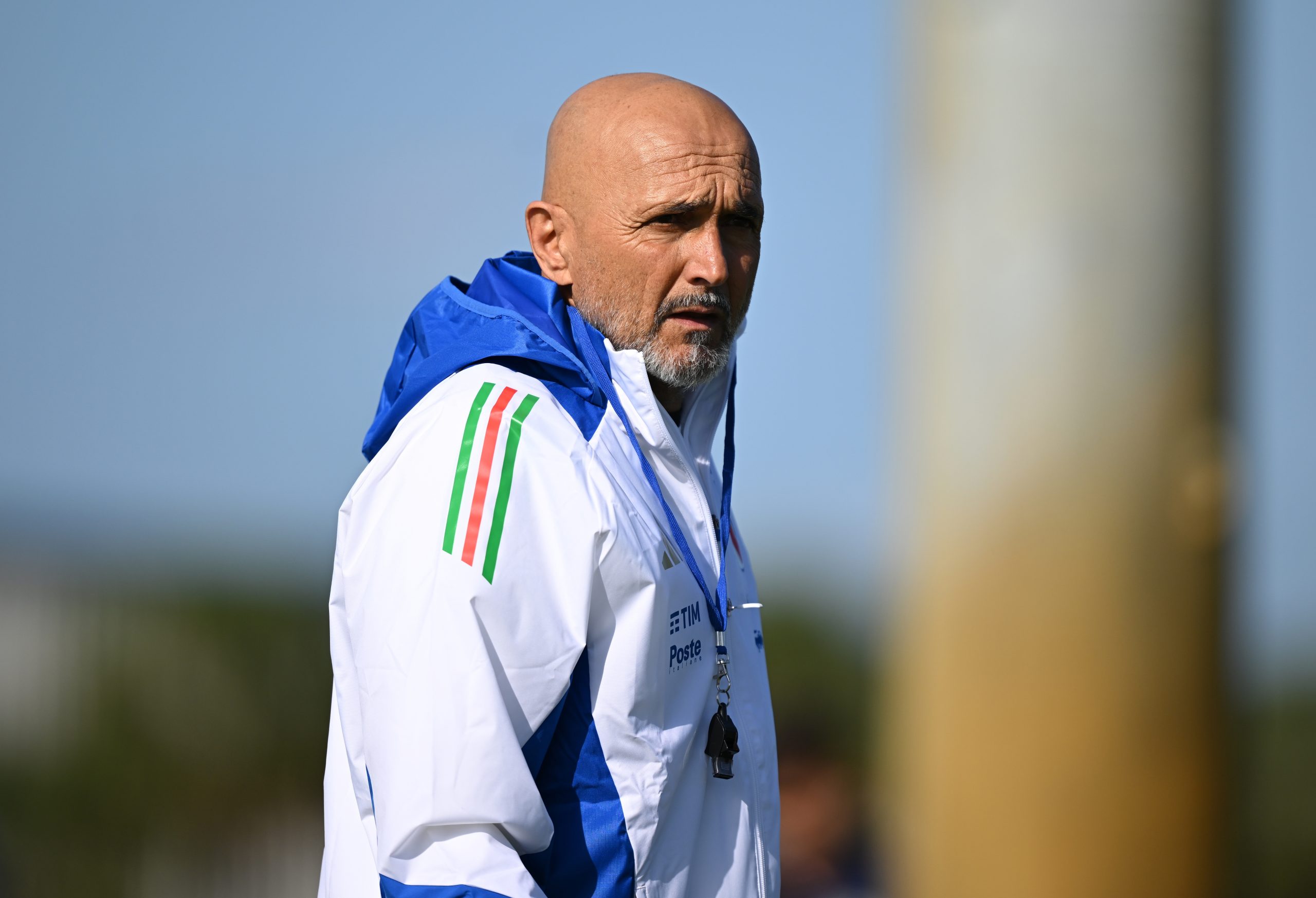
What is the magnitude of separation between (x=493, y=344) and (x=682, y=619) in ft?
1.94

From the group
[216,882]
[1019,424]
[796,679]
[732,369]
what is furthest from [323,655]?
[1019,424]

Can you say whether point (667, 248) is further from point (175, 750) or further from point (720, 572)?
point (175, 750)

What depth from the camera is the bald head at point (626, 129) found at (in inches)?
101

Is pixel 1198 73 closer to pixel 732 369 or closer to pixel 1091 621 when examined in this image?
pixel 1091 621

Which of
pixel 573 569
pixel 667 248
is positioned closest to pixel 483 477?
pixel 573 569

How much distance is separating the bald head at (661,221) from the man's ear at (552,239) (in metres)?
0.01

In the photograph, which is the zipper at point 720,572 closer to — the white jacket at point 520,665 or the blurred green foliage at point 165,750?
the white jacket at point 520,665

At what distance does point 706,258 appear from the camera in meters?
2.55

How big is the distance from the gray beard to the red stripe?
17.9 inches

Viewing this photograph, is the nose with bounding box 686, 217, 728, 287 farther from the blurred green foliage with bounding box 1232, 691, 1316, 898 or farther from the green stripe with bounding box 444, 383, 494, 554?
the blurred green foliage with bounding box 1232, 691, 1316, 898

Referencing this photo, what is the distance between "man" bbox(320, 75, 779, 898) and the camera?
1.91 metres

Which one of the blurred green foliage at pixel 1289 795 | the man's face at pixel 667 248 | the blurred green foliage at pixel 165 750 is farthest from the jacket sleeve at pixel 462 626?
the blurred green foliage at pixel 165 750

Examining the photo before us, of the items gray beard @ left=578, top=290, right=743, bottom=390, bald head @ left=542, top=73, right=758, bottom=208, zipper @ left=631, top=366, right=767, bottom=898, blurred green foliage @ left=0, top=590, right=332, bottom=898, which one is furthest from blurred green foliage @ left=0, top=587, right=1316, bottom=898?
bald head @ left=542, top=73, right=758, bottom=208

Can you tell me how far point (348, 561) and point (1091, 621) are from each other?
1211mm
